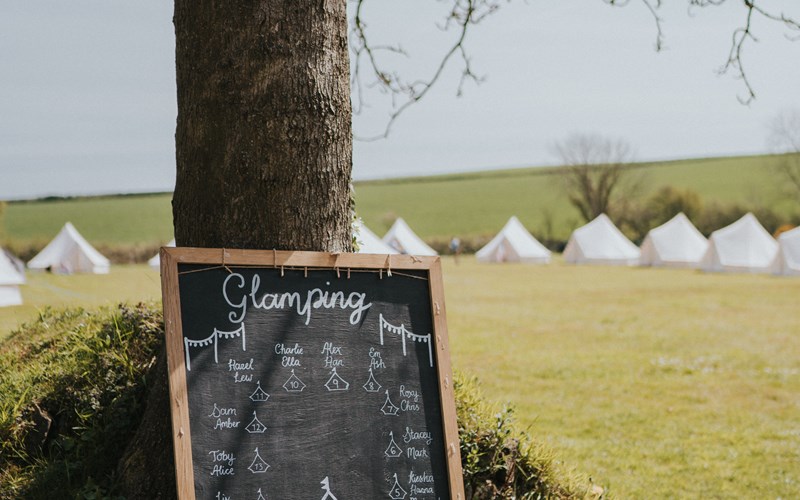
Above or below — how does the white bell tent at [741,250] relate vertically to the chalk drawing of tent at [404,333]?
above

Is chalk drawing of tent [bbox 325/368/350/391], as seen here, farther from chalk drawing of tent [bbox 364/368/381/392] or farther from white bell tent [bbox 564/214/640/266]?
white bell tent [bbox 564/214/640/266]

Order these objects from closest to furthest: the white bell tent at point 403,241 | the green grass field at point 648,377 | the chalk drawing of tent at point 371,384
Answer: the chalk drawing of tent at point 371,384 → the green grass field at point 648,377 → the white bell tent at point 403,241

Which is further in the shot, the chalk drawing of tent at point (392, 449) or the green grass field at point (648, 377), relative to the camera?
the green grass field at point (648, 377)

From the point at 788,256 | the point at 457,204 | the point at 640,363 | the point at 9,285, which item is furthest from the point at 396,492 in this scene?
the point at 457,204

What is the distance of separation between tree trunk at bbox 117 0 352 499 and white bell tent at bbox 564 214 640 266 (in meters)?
33.2

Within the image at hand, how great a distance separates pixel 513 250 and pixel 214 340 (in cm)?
3444

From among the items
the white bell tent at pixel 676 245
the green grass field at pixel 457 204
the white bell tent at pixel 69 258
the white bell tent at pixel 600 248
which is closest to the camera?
the white bell tent at pixel 69 258

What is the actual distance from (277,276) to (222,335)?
1.06 ft

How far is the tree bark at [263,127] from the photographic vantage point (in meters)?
3.17

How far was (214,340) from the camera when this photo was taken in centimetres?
282

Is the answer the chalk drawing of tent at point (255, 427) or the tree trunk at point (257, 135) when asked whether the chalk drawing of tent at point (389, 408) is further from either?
the tree trunk at point (257, 135)

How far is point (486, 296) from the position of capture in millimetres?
19906

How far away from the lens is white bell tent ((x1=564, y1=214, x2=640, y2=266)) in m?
35.1

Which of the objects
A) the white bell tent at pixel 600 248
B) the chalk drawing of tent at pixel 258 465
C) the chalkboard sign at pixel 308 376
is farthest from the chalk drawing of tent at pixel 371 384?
the white bell tent at pixel 600 248
